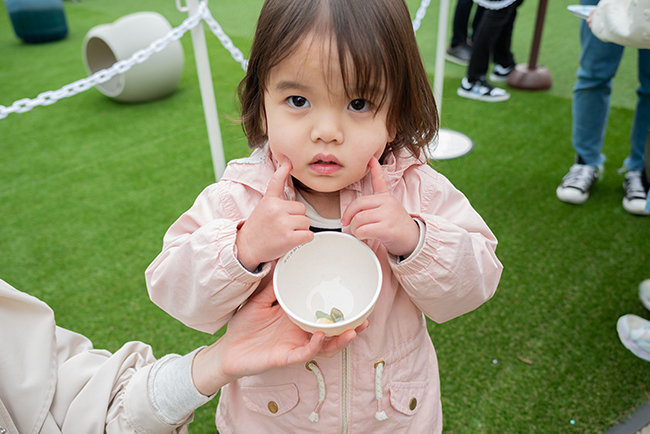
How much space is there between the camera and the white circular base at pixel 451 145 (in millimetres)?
3002

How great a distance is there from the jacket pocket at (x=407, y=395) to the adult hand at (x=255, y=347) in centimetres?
21

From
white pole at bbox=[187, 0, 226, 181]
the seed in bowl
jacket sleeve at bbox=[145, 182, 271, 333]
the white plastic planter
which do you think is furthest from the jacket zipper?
the white plastic planter

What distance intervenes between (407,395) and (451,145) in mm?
2347

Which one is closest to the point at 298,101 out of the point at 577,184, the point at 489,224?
the point at 489,224

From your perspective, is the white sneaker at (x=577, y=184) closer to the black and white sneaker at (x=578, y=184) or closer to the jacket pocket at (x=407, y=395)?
the black and white sneaker at (x=578, y=184)

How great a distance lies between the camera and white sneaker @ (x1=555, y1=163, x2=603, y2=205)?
256 centimetres

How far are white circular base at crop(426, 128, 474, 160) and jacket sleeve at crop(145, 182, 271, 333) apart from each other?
84.3 inches

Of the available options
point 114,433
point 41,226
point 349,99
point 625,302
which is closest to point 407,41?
point 349,99

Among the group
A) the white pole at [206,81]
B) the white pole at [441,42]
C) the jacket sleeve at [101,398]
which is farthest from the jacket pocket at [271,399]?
the white pole at [441,42]

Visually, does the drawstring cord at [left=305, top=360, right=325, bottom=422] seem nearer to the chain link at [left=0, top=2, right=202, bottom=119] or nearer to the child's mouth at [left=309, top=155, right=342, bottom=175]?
the child's mouth at [left=309, top=155, right=342, bottom=175]

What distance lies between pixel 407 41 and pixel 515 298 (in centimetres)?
143

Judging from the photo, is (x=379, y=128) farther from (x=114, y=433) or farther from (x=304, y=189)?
(x=114, y=433)

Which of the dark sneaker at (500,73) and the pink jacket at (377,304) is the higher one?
the pink jacket at (377,304)

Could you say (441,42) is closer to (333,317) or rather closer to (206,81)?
(206,81)
